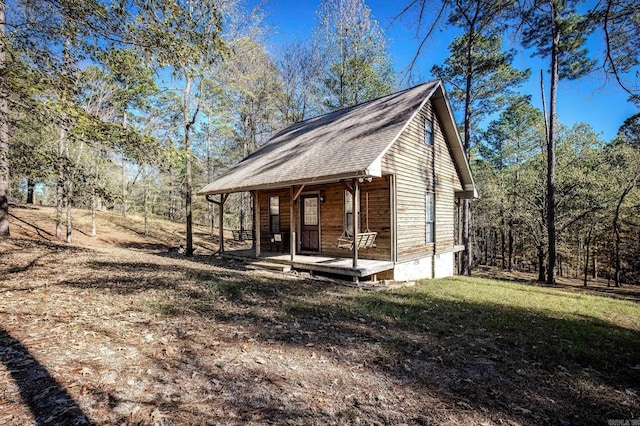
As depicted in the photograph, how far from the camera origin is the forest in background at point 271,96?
15.1 ft

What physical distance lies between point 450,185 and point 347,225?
232 inches

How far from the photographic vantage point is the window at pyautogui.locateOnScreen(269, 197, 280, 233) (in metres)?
12.4

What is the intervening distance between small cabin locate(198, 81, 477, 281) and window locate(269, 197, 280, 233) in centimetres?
4

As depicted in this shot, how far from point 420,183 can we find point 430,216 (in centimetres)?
160

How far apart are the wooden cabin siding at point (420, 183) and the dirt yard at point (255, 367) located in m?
4.47

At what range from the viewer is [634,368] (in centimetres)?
390

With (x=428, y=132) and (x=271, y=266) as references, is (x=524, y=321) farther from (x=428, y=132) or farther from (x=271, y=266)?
(x=428, y=132)

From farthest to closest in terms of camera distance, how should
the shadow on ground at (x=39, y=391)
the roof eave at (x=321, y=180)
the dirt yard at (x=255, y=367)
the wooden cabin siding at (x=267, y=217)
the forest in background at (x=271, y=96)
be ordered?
1. the wooden cabin siding at (x=267, y=217)
2. the roof eave at (x=321, y=180)
3. the forest in background at (x=271, y=96)
4. the dirt yard at (x=255, y=367)
5. the shadow on ground at (x=39, y=391)

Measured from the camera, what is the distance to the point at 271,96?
2166 centimetres

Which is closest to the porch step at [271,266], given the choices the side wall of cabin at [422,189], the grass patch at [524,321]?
the grass patch at [524,321]

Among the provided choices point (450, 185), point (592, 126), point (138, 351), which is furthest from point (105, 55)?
point (592, 126)

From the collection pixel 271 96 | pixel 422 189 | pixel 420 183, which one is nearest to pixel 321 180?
pixel 420 183

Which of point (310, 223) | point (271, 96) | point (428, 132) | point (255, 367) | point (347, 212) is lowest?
point (255, 367)

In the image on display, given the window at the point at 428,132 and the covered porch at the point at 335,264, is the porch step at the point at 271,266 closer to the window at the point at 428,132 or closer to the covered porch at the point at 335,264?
the covered porch at the point at 335,264
